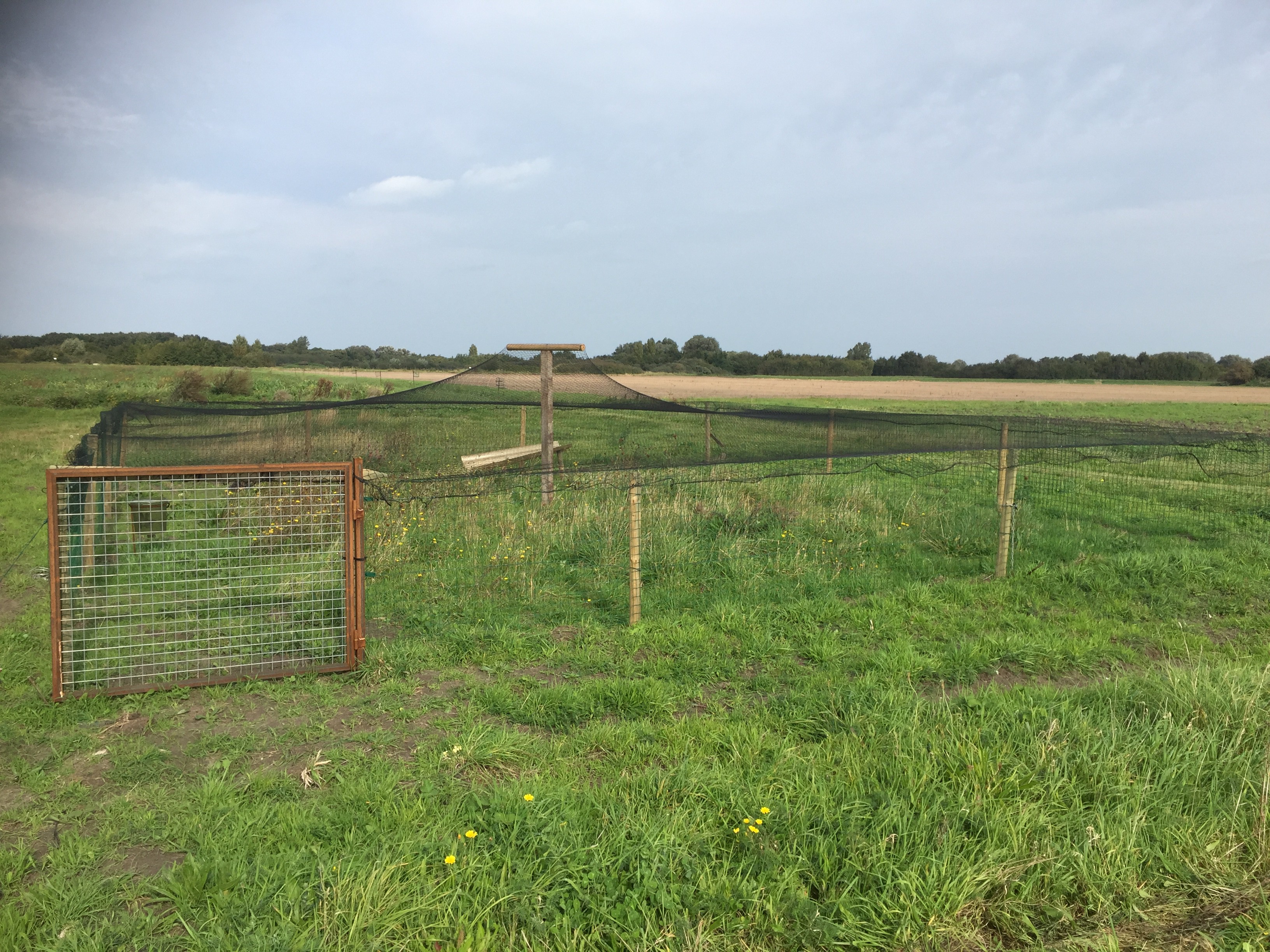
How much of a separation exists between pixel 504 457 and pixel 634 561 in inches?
242

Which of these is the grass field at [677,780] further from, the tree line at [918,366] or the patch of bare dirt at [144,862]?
the tree line at [918,366]

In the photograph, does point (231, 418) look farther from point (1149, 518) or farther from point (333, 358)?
point (333, 358)

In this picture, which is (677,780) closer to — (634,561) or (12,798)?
(634,561)

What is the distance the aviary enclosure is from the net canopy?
0.05 meters

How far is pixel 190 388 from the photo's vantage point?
33125 mm

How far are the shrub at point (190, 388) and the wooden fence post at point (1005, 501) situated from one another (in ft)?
96.1

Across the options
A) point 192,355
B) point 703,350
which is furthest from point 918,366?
point 192,355

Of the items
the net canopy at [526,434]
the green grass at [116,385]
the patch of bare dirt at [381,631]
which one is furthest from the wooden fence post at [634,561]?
the green grass at [116,385]

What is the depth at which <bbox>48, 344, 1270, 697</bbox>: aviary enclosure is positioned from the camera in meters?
4.89

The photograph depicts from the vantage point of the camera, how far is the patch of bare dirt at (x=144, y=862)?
9.15 ft

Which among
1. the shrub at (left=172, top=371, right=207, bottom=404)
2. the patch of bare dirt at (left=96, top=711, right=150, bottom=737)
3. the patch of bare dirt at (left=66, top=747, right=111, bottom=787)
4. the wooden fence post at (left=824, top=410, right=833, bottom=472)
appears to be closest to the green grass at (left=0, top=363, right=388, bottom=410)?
the shrub at (left=172, top=371, right=207, bottom=404)

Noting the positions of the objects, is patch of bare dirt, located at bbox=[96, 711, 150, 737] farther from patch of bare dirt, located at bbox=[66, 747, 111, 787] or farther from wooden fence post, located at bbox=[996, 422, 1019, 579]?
wooden fence post, located at bbox=[996, 422, 1019, 579]

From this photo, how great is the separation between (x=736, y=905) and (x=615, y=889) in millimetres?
394

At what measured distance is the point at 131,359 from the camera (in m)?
54.0
